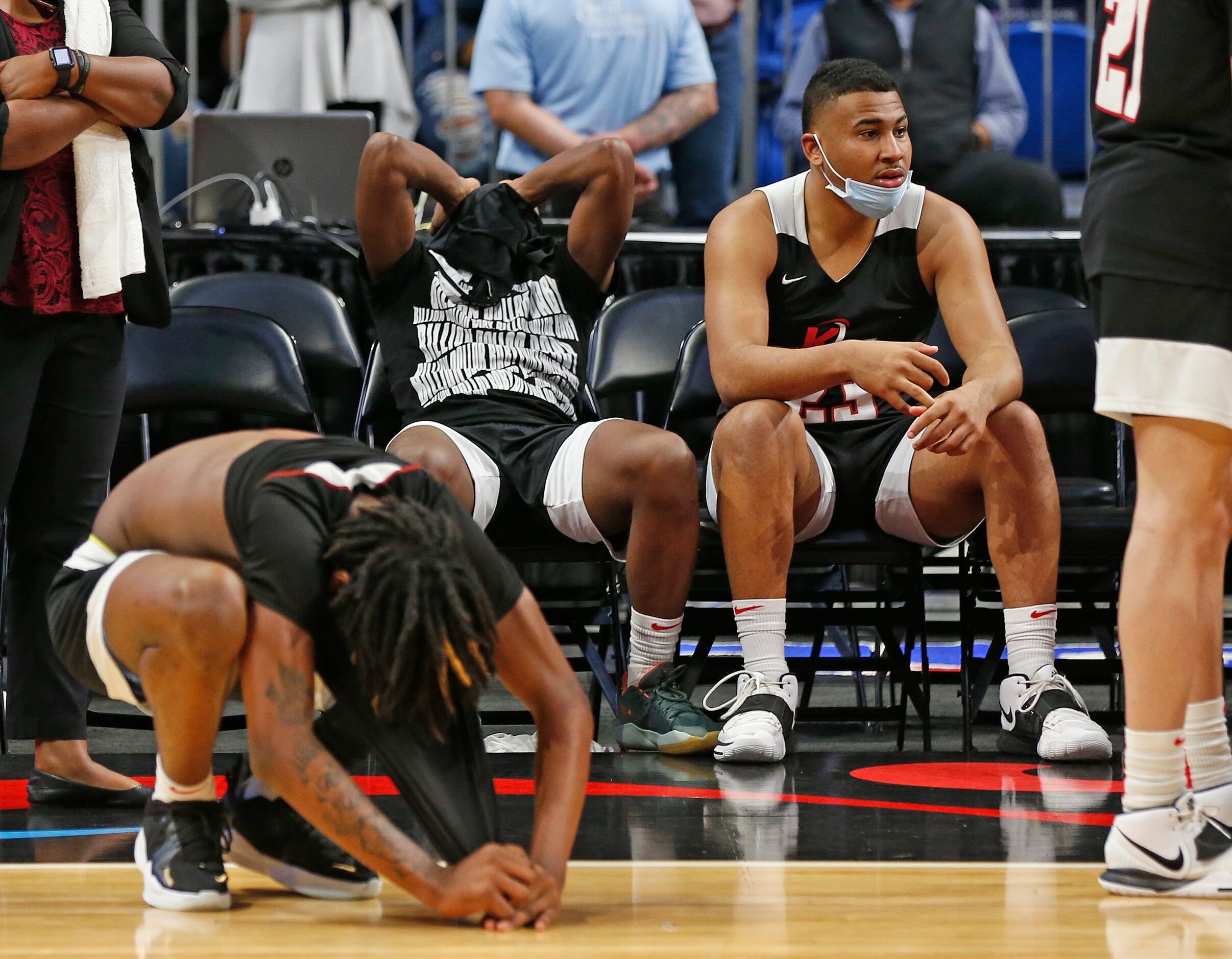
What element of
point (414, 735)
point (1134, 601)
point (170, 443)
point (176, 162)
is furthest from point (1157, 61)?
point (176, 162)

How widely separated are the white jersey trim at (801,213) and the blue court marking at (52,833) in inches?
76.0

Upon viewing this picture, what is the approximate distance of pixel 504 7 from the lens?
207 inches

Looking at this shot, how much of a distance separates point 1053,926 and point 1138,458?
695 mm

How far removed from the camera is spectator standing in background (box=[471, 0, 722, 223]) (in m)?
5.25

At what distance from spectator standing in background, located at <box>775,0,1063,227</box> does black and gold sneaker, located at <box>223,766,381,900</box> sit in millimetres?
3684

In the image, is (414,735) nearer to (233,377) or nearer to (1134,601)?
(1134,601)

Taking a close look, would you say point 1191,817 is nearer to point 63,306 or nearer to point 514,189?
point 63,306

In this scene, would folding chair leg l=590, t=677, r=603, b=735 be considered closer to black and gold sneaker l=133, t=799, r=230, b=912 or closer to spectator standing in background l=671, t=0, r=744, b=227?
black and gold sneaker l=133, t=799, r=230, b=912

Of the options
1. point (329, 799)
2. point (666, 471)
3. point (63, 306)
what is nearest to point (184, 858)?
point (329, 799)

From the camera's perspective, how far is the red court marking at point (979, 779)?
2953 millimetres

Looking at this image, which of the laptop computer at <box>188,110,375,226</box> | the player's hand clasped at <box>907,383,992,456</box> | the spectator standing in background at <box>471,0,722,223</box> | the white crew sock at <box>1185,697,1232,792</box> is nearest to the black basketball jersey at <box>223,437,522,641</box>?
the white crew sock at <box>1185,697,1232,792</box>

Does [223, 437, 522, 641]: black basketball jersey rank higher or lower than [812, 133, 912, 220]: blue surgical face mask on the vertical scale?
lower

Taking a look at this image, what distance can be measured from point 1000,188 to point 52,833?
3.77m

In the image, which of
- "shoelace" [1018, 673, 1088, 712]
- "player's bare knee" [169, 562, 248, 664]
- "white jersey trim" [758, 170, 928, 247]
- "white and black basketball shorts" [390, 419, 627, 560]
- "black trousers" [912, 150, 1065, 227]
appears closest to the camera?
"player's bare knee" [169, 562, 248, 664]
